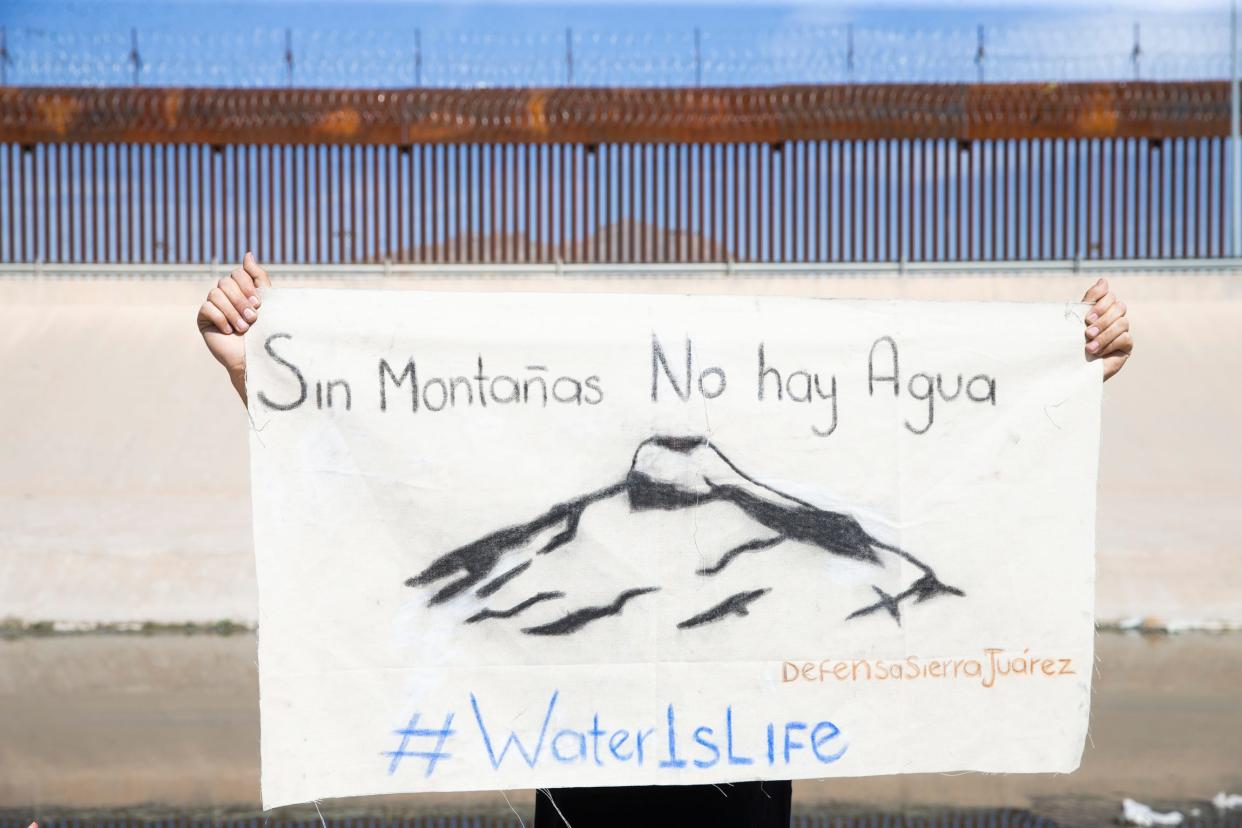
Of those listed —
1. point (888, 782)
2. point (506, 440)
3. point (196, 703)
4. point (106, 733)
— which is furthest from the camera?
point (196, 703)

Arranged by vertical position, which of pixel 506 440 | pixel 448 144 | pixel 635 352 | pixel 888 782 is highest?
pixel 448 144

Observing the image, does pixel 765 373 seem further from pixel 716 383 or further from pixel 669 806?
pixel 669 806

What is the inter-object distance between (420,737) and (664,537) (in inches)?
27.5

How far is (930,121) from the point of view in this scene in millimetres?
15672

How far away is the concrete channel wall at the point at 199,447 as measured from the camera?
10.4 meters

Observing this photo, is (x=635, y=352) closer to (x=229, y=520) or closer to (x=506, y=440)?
(x=506, y=440)

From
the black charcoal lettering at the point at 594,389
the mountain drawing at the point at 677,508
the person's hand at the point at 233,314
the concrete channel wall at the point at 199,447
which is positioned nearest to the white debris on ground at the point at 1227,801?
the mountain drawing at the point at 677,508

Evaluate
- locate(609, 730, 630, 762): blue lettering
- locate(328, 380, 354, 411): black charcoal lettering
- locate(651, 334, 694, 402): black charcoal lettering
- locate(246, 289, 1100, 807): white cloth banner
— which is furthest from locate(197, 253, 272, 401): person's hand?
locate(609, 730, 630, 762): blue lettering

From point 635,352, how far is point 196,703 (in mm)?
5485

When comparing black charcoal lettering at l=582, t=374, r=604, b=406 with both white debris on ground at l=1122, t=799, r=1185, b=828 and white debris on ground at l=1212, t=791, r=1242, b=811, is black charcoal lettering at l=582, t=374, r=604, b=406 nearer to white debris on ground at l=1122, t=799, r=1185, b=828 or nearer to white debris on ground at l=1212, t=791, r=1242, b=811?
white debris on ground at l=1122, t=799, r=1185, b=828

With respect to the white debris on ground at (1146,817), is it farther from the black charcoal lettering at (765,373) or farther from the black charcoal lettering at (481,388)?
the black charcoal lettering at (481,388)

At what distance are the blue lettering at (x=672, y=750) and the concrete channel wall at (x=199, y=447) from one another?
818 cm

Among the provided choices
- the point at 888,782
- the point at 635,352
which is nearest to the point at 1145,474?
the point at 888,782

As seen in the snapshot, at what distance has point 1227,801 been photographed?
17.1 feet
